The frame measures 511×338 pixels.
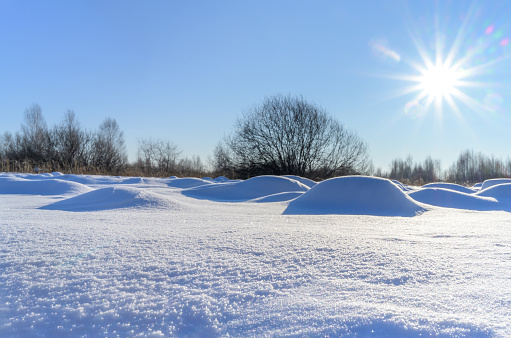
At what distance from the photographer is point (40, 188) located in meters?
3.82

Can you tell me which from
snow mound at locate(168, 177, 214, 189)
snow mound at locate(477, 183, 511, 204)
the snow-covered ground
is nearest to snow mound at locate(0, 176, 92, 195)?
snow mound at locate(168, 177, 214, 189)

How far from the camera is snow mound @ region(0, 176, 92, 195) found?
147 inches

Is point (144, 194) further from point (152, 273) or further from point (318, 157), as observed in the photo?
point (318, 157)

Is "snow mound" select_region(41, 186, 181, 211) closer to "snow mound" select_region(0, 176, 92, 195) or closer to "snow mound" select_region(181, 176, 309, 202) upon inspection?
"snow mound" select_region(0, 176, 92, 195)

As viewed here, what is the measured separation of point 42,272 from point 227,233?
66 centimetres

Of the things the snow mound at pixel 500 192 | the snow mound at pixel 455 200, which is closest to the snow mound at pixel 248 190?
the snow mound at pixel 455 200

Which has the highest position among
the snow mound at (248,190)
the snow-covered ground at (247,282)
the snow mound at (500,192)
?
the snow mound at (500,192)

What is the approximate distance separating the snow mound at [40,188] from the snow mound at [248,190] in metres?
1.36

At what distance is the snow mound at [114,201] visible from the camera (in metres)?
2.51

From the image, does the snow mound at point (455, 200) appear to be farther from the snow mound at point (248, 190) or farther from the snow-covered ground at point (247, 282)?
the snow-covered ground at point (247, 282)

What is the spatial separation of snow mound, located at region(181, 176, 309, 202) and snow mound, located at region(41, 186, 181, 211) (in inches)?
53.3

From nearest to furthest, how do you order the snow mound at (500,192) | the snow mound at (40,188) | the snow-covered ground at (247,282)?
the snow-covered ground at (247,282)
the snow mound at (40,188)
the snow mound at (500,192)

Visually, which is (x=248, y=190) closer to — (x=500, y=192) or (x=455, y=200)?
(x=455, y=200)

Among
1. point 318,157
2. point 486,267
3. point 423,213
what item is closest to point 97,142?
point 318,157
